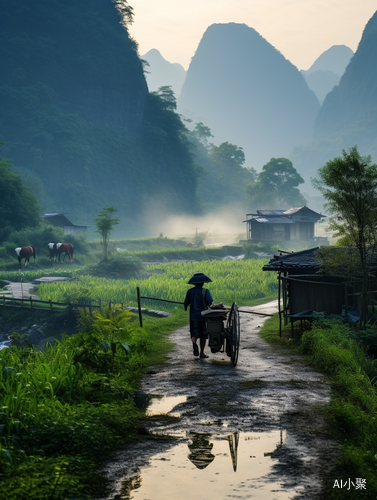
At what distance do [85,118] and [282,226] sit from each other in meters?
42.6

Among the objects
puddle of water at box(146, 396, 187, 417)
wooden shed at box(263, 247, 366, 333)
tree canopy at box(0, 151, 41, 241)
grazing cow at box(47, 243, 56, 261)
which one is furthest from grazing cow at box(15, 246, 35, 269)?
puddle of water at box(146, 396, 187, 417)

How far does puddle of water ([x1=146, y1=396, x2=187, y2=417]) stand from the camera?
21.0 feet

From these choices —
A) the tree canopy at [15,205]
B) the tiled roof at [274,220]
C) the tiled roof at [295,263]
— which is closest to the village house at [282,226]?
the tiled roof at [274,220]

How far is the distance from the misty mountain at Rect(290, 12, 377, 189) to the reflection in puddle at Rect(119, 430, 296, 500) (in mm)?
168268

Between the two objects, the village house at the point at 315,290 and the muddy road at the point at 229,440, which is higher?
the village house at the point at 315,290

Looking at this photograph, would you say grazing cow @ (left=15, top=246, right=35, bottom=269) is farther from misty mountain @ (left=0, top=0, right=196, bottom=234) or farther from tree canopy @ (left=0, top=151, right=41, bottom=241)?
misty mountain @ (left=0, top=0, right=196, bottom=234)

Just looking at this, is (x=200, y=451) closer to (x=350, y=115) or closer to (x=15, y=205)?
(x=15, y=205)

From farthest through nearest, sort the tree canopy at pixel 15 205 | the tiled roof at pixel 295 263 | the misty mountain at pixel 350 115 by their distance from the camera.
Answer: the misty mountain at pixel 350 115 → the tree canopy at pixel 15 205 → the tiled roof at pixel 295 263

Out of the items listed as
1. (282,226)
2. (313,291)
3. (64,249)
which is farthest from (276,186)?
(313,291)

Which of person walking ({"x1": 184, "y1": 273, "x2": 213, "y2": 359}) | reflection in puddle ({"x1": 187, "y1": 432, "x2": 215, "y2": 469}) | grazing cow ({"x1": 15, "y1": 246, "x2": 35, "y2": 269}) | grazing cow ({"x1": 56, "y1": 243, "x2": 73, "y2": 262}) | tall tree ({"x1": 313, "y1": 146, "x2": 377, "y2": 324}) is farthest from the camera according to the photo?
grazing cow ({"x1": 56, "y1": 243, "x2": 73, "y2": 262})

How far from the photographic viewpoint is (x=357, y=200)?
39.7 feet

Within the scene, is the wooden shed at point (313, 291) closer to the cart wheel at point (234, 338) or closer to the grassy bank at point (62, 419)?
the cart wheel at point (234, 338)

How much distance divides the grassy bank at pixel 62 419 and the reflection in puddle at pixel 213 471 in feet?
1.60

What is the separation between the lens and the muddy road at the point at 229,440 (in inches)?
172
